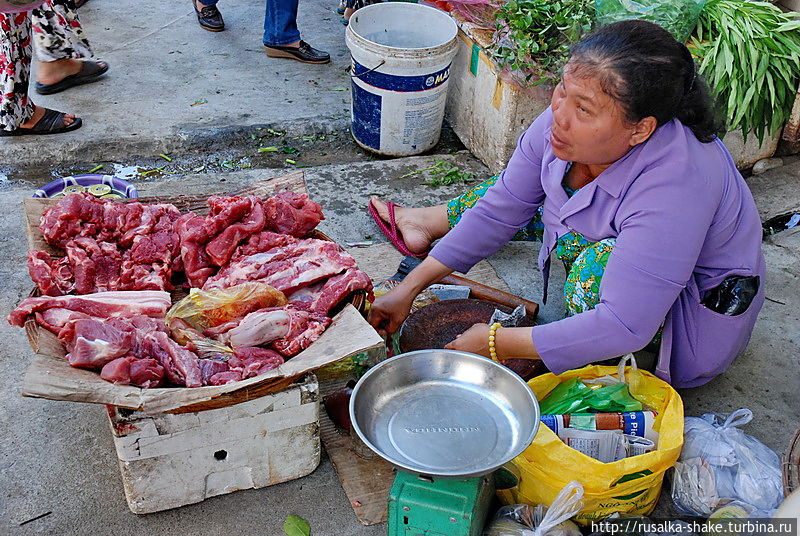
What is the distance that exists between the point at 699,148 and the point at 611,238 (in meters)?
0.42

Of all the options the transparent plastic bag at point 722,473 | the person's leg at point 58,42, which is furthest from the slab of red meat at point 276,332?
the person's leg at point 58,42

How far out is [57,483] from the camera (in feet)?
8.15

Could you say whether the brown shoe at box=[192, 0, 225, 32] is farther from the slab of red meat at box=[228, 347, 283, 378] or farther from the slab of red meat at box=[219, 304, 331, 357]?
the slab of red meat at box=[228, 347, 283, 378]

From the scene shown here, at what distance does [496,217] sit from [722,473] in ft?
4.00

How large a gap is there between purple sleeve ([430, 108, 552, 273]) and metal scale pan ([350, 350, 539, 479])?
623 mm

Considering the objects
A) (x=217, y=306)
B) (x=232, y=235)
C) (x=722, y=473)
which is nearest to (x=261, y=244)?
(x=232, y=235)

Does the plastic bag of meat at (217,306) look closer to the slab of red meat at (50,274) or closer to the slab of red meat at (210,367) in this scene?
the slab of red meat at (210,367)

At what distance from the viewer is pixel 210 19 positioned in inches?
235

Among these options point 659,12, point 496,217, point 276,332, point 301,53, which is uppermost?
point 659,12

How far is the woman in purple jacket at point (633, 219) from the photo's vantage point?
2.15 m

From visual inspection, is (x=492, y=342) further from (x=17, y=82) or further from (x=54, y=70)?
(x=54, y=70)

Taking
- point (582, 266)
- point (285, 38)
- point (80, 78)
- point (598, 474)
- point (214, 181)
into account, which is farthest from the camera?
point (285, 38)

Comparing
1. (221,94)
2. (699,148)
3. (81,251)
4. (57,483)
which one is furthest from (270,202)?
(221,94)

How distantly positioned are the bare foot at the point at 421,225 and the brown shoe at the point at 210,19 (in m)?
3.11
